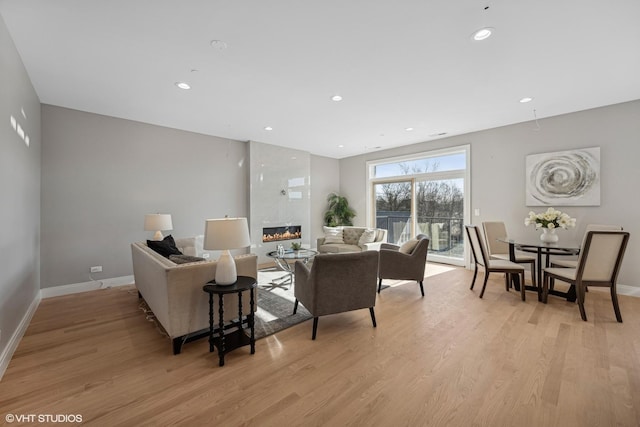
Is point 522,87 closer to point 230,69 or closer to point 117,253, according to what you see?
point 230,69

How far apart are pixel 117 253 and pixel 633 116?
26.5 feet

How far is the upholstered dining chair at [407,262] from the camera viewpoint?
12.1 ft

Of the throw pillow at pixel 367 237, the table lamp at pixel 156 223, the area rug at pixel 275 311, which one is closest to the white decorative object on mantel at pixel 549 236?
the throw pillow at pixel 367 237

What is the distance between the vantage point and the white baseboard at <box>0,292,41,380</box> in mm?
2048

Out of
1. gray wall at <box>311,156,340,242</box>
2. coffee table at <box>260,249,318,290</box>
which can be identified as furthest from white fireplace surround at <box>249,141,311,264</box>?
coffee table at <box>260,249,318,290</box>

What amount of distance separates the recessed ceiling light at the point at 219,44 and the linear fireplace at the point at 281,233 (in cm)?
399

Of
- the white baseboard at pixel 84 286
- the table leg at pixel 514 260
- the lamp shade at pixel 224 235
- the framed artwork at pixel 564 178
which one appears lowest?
the white baseboard at pixel 84 286

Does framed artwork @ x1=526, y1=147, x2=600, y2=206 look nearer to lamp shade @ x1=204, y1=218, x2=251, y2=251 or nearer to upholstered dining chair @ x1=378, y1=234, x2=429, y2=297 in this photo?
upholstered dining chair @ x1=378, y1=234, x2=429, y2=297

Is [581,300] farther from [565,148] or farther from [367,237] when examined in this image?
[367,237]

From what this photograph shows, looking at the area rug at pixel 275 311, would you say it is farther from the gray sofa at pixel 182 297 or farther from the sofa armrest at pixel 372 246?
the sofa armrest at pixel 372 246

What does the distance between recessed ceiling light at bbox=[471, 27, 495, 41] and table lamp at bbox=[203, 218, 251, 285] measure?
8.66 ft

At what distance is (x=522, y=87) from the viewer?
3.27m

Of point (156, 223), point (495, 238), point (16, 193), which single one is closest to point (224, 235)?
point (16, 193)

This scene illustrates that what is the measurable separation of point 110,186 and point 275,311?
345cm
